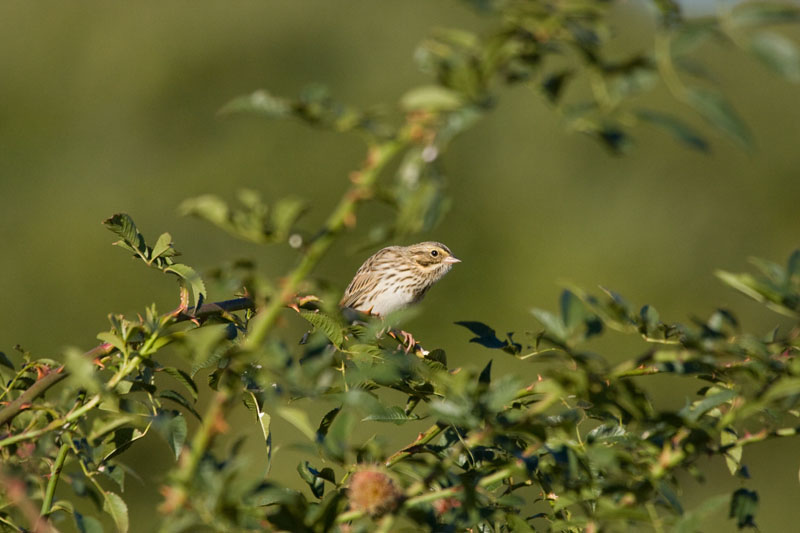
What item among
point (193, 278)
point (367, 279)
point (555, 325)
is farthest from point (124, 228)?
point (367, 279)

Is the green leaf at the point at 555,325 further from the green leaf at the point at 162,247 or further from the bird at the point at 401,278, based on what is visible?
the bird at the point at 401,278

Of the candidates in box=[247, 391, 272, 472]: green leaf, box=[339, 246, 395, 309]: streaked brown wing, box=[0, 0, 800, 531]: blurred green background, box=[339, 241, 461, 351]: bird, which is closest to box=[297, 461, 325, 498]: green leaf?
box=[247, 391, 272, 472]: green leaf

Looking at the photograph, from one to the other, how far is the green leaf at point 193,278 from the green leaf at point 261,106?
761 mm

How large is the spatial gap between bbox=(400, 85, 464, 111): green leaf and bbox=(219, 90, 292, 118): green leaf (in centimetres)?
17

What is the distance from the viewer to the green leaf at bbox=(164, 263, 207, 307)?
199 centimetres

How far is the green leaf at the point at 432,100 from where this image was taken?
1.15 metres

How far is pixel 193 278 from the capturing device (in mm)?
1991

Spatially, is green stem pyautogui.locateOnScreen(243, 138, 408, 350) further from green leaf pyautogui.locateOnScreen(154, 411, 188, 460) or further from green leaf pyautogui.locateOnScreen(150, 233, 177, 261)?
green leaf pyautogui.locateOnScreen(150, 233, 177, 261)

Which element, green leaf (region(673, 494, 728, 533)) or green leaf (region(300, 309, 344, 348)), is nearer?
green leaf (region(673, 494, 728, 533))

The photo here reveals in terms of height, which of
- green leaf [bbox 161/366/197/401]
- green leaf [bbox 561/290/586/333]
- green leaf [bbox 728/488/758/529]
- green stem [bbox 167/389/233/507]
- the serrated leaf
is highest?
green leaf [bbox 561/290/586/333]

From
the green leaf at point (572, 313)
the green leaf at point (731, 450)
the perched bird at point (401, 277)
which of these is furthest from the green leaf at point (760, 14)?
the perched bird at point (401, 277)

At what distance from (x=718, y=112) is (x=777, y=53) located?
86 millimetres

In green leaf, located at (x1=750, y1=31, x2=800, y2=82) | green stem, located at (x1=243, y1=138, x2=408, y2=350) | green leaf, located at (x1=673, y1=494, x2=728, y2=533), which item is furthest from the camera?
green leaf, located at (x1=673, y1=494, x2=728, y2=533)

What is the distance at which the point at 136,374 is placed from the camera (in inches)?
78.4
